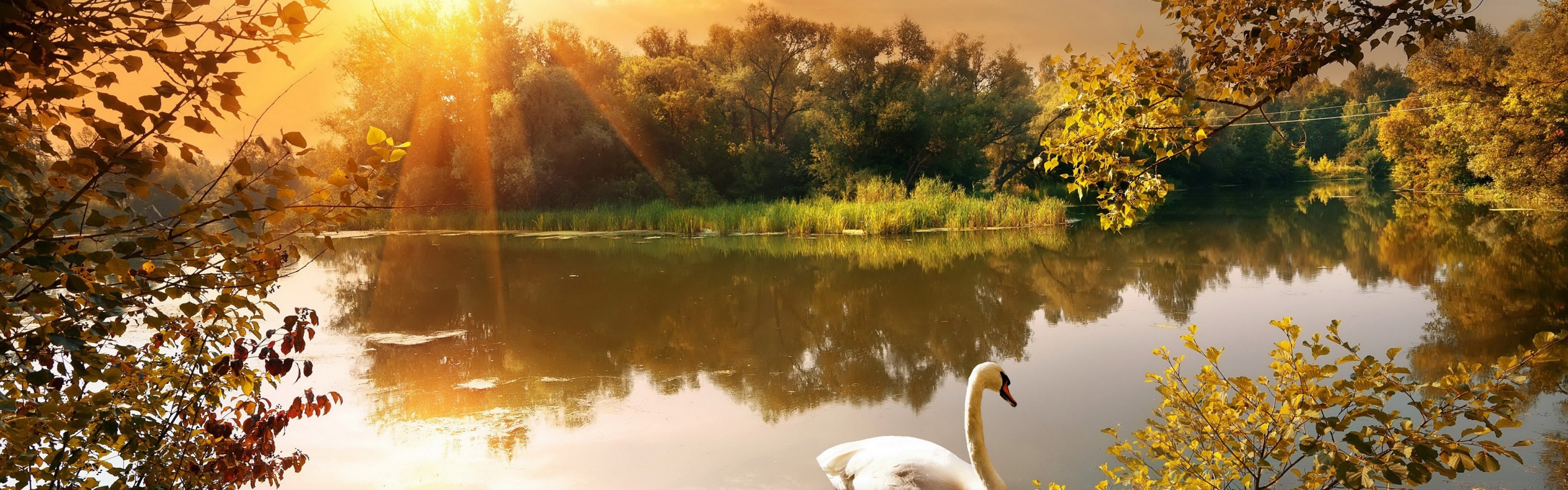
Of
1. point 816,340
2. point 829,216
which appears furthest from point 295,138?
point 829,216

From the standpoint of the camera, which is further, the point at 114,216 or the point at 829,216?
the point at 829,216

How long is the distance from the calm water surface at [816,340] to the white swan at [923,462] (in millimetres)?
403

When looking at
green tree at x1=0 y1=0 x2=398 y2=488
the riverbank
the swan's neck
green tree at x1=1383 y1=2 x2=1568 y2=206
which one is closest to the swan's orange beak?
the swan's neck

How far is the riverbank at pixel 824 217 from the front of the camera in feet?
65.4

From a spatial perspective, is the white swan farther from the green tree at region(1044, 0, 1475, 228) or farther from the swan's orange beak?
the green tree at region(1044, 0, 1475, 228)

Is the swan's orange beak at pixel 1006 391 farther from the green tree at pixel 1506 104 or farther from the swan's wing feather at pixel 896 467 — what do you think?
the green tree at pixel 1506 104

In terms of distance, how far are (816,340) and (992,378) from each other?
4208mm

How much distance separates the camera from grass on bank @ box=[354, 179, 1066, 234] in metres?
20.0

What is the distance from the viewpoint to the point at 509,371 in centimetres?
682

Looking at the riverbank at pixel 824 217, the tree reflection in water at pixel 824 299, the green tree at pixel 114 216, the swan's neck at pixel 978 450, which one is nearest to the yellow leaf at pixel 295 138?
the green tree at pixel 114 216

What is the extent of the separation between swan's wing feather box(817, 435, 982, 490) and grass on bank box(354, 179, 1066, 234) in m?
15.3

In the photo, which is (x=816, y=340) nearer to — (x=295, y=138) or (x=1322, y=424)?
(x=1322, y=424)

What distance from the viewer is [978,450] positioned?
3.49 metres

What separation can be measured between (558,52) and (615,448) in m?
27.0
